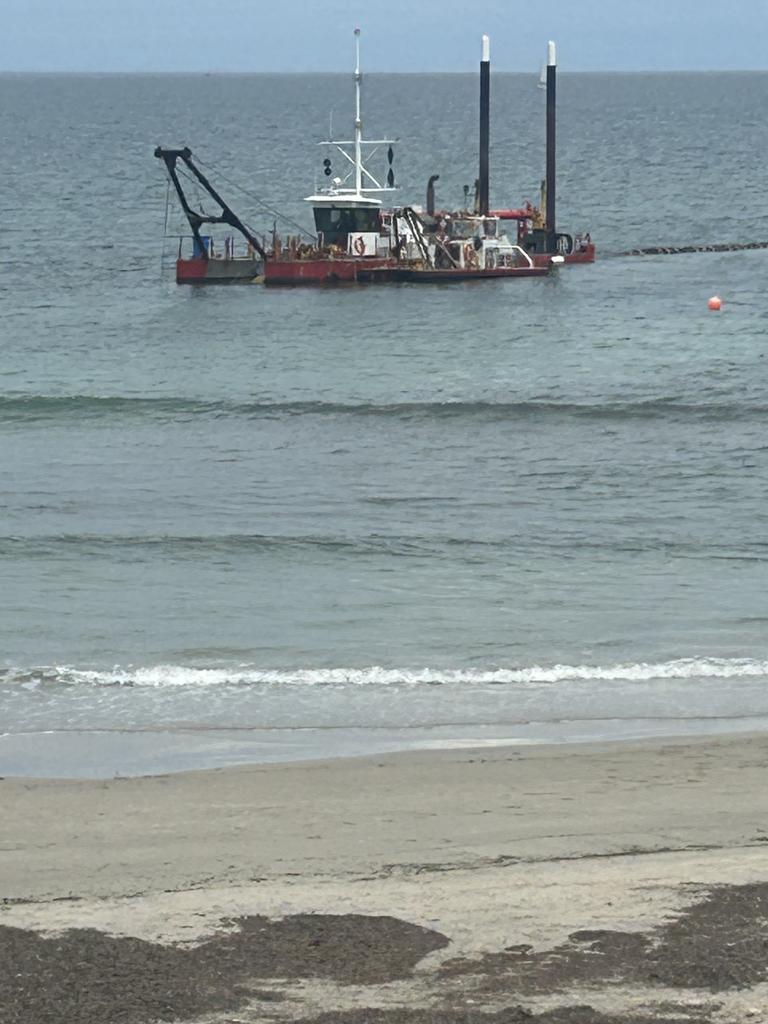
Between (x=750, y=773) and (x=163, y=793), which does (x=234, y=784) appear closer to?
(x=163, y=793)

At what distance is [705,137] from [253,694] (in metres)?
122

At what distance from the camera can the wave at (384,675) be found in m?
16.6

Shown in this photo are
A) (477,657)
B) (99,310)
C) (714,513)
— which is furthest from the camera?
(99,310)

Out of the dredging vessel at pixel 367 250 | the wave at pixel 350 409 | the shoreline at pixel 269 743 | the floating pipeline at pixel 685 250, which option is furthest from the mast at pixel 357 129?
the shoreline at pixel 269 743

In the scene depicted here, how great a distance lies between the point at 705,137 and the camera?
133125 mm

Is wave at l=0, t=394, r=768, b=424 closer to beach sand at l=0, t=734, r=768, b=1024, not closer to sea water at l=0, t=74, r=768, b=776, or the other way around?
sea water at l=0, t=74, r=768, b=776

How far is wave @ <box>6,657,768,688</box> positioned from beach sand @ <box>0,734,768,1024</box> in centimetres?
251

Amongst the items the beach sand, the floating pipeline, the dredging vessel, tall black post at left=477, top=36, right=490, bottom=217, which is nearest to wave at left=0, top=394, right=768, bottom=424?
the dredging vessel

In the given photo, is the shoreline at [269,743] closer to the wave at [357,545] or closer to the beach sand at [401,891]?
the beach sand at [401,891]

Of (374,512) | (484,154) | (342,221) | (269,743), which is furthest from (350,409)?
(484,154)

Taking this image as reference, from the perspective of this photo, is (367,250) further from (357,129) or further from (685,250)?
(685,250)

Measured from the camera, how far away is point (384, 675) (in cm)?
1686

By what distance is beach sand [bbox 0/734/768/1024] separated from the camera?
923cm
